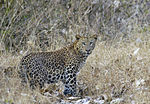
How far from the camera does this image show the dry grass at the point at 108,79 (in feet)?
19.7

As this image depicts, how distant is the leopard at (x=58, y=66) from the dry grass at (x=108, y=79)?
0.24m

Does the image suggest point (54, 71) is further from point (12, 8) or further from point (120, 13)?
point (120, 13)

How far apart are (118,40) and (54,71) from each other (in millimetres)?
3573

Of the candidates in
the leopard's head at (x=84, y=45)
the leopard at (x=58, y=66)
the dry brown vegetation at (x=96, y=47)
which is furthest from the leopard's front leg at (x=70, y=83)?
the leopard's head at (x=84, y=45)

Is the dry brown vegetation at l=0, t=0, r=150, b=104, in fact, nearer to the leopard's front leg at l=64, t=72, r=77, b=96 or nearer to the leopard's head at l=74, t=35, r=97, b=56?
the leopard's front leg at l=64, t=72, r=77, b=96

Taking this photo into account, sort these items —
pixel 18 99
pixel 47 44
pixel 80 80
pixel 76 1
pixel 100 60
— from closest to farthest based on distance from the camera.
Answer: pixel 18 99
pixel 80 80
pixel 100 60
pixel 47 44
pixel 76 1

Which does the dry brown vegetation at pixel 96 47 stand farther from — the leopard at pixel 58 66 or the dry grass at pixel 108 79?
the leopard at pixel 58 66

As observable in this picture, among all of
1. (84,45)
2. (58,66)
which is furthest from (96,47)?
(58,66)

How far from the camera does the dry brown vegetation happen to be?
6398mm

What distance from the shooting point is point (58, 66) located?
23.7ft

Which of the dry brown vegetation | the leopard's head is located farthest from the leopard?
the dry brown vegetation

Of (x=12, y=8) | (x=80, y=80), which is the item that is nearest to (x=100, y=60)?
(x=80, y=80)

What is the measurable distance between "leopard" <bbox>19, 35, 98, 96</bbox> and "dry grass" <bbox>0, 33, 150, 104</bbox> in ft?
0.78

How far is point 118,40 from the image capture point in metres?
10.3
